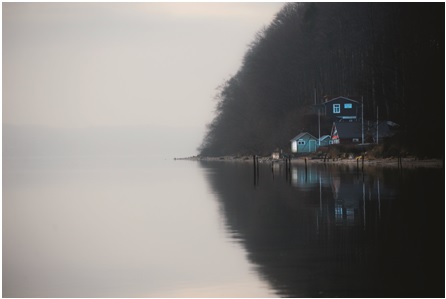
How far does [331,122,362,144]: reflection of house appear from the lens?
96312 millimetres

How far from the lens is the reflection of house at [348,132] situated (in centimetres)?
9631

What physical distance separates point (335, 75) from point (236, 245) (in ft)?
324

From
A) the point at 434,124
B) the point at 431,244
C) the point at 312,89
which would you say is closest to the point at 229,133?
the point at 312,89

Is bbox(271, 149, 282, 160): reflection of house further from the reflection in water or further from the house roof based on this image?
the reflection in water

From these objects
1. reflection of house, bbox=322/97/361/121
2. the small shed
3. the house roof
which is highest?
reflection of house, bbox=322/97/361/121

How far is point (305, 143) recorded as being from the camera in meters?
108

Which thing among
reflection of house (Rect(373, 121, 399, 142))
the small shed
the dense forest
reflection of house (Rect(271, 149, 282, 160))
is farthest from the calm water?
reflection of house (Rect(271, 149, 282, 160))

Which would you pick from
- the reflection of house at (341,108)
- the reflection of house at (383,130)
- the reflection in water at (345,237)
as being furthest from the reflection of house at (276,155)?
the reflection in water at (345,237)

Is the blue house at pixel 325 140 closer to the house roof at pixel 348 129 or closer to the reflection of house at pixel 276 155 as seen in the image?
the reflection of house at pixel 276 155

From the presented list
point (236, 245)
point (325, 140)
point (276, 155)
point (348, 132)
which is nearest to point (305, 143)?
point (325, 140)

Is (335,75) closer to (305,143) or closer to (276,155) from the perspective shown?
(305,143)

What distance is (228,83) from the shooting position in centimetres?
16125

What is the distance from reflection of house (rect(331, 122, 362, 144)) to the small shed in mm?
8962

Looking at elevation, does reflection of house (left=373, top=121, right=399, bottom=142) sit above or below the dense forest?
below
